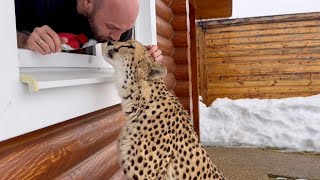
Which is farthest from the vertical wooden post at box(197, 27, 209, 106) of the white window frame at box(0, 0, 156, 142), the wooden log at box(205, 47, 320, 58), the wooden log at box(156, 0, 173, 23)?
the white window frame at box(0, 0, 156, 142)

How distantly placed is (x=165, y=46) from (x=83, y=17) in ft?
6.79

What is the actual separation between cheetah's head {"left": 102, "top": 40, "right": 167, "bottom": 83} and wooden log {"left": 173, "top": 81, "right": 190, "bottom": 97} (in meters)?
3.02

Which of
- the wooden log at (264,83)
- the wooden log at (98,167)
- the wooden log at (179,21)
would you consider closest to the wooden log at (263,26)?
the wooden log at (264,83)

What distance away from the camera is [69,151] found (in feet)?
4.42

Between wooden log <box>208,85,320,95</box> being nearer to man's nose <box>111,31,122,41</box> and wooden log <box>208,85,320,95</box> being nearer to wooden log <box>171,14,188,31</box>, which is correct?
wooden log <box>171,14,188,31</box>

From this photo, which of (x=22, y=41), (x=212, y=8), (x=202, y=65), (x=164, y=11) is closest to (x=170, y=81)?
(x=164, y=11)

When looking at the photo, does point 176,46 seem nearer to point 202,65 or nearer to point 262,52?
point 202,65

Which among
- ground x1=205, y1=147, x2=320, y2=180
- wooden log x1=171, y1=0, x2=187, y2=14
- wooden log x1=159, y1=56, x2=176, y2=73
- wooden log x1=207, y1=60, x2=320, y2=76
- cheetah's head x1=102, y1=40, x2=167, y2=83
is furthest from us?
wooden log x1=207, y1=60, x2=320, y2=76

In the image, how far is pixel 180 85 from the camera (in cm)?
454

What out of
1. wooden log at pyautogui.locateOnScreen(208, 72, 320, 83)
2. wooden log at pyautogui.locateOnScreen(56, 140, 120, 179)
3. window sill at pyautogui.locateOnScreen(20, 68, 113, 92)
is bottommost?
wooden log at pyautogui.locateOnScreen(56, 140, 120, 179)

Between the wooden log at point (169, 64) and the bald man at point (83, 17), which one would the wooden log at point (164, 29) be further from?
the bald man at point (83, 17)

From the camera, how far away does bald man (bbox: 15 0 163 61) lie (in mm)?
1589

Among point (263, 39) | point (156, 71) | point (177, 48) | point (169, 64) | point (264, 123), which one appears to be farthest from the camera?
point (263, 39)

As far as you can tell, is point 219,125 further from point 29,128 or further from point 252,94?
point 29,128
